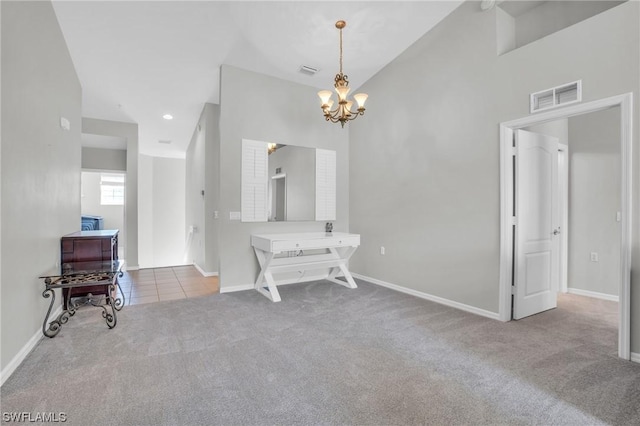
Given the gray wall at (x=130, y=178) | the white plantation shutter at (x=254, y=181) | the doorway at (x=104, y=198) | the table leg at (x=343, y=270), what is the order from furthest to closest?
1. the doorway at (x=104, y=198)
2. the gray wall at (x=130, y=178)
3. the table leg at (x=343, y=270)
4. the white plantation shutter at (x=254, y=181)

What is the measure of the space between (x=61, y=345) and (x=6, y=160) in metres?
1.54

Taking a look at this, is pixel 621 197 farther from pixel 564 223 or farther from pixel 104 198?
pixel 104 198

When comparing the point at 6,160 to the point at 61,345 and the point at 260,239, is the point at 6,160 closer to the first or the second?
the point at 61,345

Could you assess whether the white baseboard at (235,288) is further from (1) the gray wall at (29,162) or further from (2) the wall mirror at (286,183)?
(1) the gray wall at (29,162)

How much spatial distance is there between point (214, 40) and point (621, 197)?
426 centimetres

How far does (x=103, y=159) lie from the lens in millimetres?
6691

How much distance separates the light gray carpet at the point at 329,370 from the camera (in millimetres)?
1652

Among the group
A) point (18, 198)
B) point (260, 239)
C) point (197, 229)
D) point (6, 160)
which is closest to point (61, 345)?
point (18, 198)

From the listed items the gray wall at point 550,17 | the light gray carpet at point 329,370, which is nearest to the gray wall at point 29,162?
the light gray carpet at point 329,370

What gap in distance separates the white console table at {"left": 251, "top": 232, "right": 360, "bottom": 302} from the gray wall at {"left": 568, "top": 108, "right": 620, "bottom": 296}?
119 inches

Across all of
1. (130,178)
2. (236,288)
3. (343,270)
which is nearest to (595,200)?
(343,270)

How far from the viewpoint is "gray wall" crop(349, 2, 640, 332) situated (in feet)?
8.02

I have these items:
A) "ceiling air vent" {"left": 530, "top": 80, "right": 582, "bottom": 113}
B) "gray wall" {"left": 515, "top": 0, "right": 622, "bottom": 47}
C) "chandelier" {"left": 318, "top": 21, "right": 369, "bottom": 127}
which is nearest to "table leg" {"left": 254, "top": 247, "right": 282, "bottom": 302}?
"chandelier" {"left": 318, "top": 21, "right": 369, "bottom": 127}

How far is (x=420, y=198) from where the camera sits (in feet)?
12.9
